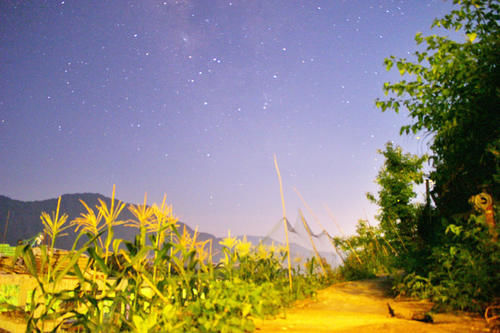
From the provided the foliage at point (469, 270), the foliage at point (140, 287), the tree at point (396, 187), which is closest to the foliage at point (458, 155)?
the foliage at point (469, 270)

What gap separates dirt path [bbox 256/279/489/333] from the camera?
300cm

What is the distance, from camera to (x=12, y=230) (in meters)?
187

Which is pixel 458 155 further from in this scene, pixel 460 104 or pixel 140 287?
pixel 140 287

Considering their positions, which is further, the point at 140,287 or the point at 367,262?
the point at 367,262

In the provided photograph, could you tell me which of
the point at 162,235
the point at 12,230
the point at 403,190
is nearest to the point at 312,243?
the point at 162,235

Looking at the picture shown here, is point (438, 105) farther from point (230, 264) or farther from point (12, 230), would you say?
point (12, 230)

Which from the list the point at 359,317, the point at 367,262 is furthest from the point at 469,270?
the point at 367,262

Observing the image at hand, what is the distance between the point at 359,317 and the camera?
3674 mm

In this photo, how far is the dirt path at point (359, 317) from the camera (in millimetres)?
3000

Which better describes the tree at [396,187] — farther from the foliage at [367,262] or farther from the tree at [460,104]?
the tree at [460,104]

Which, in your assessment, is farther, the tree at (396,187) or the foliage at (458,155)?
the tree at (396,187)

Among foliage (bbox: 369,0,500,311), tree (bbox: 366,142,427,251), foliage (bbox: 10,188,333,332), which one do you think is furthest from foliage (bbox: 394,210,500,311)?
tree (bbox: 366,142,427,251)

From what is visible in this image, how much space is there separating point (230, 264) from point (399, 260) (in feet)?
10.6

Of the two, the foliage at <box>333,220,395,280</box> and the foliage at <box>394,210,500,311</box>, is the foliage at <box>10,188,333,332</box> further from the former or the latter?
the foliage at <box>333,220,395,280</box>
